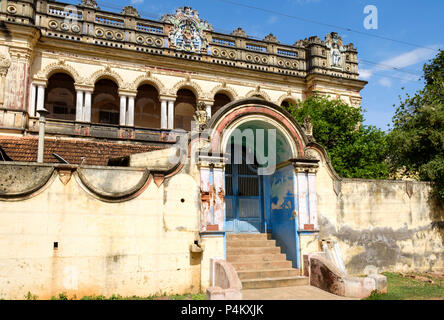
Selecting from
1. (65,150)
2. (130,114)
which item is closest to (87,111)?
(130,114)

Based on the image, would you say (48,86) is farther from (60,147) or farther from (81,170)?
(81,170)

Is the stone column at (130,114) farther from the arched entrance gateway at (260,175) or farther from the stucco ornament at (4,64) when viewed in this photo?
the arched entrance gateway at (260,175)

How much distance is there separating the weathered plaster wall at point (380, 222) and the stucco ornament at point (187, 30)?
11.8 metres

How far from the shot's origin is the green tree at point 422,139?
12.5m

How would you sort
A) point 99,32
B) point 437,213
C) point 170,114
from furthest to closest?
point 170,114, point 99,32, point 437,213

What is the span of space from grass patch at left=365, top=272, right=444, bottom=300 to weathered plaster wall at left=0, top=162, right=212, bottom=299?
165 inches

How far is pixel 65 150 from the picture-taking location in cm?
1259

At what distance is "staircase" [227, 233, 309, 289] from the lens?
849 centimetres

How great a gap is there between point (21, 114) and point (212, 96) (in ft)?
30.3

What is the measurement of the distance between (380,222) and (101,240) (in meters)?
8.11

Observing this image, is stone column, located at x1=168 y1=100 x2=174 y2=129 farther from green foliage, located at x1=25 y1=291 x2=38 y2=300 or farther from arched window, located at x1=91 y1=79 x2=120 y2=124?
green foliage, located at x1=25 y1=291 x2=38 y2=300

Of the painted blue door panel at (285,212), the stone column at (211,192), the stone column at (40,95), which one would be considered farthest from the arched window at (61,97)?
the painted blue door panel at (285,212)

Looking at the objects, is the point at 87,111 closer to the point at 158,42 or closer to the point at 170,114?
the point at 170,114

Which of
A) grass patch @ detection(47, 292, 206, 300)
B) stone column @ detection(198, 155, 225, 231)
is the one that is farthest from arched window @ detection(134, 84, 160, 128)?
grass patch @ detection(47, 292, 206, 300)
